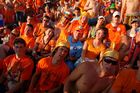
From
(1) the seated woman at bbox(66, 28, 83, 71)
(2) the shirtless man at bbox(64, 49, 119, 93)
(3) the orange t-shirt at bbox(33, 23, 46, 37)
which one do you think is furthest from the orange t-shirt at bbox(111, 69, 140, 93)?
(3) the orange t-shirt at bbox(33, 23, 46, 37)

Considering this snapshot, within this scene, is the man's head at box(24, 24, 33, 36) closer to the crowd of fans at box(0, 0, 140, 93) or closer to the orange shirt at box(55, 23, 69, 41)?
the crowd of fans at box(0, 0, 140, 93)

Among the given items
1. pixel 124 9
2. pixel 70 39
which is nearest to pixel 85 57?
pixel 70 39

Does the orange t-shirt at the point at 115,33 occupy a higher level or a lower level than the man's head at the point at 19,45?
lower

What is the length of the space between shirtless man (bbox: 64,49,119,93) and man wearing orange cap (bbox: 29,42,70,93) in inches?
21.6

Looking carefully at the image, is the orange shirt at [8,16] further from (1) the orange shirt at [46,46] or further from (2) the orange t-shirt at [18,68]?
(2) the orange t-shirt at [18,68]

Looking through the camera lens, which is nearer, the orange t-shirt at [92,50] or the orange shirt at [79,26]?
the orange t-shirt at [92,50]

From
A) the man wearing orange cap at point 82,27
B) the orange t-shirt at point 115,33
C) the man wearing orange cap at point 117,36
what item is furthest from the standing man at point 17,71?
the orange t-shirt at point 115,33

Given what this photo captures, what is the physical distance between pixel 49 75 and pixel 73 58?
1.30m

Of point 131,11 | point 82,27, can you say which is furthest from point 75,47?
point 131,11

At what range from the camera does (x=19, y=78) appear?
18.4 feet

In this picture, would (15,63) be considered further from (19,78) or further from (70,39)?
(70,39)

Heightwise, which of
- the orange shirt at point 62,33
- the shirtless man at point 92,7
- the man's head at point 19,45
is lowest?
the orange shirt at point 62,33

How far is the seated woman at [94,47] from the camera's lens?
640cm

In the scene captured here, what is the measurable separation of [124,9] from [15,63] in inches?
205
